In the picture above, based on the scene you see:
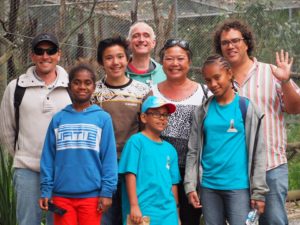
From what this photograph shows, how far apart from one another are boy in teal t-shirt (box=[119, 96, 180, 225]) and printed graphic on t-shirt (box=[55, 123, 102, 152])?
260 millimetres

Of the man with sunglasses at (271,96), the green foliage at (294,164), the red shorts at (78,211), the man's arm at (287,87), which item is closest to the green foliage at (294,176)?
the green foliage at (294,164)

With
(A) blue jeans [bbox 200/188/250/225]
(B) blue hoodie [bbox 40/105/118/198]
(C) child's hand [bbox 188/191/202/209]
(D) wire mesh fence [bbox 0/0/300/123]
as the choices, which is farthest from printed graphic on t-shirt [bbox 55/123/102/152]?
(D) wire mesh fence [bbox 0/0/300/123]

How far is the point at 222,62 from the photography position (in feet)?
16.0

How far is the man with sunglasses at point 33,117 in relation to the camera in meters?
5.04

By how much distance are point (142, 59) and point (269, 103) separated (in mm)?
1158

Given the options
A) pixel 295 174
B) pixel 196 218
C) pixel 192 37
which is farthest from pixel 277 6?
pixel 196 218

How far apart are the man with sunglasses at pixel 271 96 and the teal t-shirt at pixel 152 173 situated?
679 mm

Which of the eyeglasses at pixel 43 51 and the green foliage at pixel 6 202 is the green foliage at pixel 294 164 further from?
the eyeglasses at pixel 43 51

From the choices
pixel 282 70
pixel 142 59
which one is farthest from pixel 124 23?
pixel 282 70

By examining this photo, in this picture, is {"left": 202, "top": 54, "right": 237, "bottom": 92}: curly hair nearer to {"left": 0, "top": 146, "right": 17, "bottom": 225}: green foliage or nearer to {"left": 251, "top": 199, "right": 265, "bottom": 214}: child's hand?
{"left": 251, "top": 199, "right": 265, "bottom": 214}: child's hand

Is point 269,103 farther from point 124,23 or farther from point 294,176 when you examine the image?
point 294,176

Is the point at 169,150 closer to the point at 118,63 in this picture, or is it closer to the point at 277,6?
the point at 118,63

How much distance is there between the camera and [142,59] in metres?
5.62

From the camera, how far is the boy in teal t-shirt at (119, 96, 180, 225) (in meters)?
4.89
